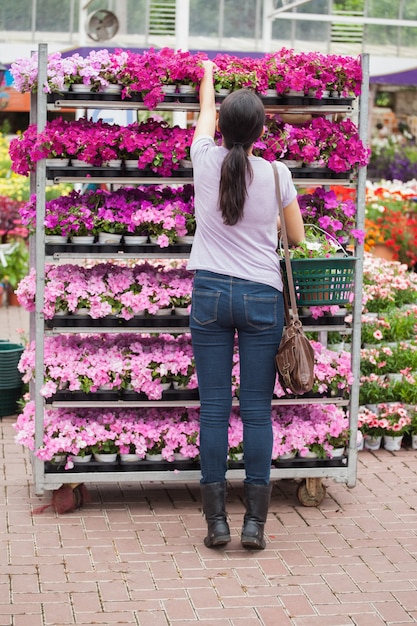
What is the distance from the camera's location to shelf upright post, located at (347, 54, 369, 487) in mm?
5492

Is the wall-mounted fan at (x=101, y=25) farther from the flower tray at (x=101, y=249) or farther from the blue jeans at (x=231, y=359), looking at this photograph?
the blue jeans at (x=231, y=359)

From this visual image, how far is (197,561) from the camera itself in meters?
4.95

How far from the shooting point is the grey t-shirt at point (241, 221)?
190 inches

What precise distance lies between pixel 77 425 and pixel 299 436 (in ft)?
3.68

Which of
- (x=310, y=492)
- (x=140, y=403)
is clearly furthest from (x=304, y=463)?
(x=140, y=403)

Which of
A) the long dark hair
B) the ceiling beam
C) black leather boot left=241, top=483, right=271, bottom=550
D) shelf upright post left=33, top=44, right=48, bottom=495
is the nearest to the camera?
the long dark hair

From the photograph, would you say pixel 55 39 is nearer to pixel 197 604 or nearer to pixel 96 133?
pixel 96 133

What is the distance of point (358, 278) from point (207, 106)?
1.21 m

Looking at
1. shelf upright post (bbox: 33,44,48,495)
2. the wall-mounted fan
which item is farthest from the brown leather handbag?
the wall-mounted fan

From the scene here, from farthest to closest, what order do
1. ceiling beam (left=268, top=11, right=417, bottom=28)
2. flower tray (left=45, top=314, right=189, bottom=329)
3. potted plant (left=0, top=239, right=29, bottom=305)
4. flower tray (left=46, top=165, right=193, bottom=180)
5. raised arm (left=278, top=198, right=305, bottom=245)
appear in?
potted plant (left=0, top=239, right=29, bottom=305) < ceiling beam (left=268, top=11, right=417, bottom=28) < flower tray (left=45, top=314, right=189, bottom=329) < flower tray (left=46, top=165, right=193, bottom=180) < raised arm (left=278, top=198, right=305, bottom=245)

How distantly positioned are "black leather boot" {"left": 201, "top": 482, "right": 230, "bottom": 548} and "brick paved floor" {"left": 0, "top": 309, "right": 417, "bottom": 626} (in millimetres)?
Answer: 70

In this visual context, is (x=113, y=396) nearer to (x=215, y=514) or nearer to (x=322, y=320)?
(x=215, y=514)

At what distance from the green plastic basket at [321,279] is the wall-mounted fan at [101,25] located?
11242 millimetres

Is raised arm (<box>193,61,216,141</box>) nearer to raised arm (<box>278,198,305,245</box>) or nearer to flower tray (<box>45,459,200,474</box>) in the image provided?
raised arm (<box>278,198,305,245</box>)
